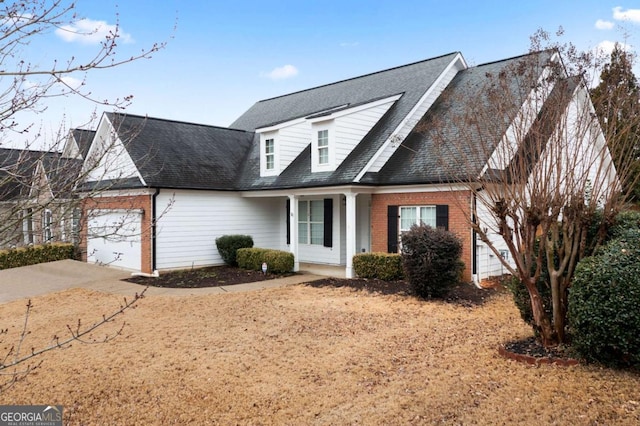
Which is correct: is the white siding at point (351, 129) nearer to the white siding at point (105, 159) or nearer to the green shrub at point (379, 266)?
the green shrub at point (379, 266)

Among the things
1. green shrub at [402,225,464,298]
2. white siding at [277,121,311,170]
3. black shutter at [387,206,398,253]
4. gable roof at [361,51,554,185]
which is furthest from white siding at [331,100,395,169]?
green shrub at [402,225,464,298]

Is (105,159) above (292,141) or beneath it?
beneath

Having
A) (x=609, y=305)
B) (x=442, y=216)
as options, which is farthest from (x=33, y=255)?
(x=609, y=305)

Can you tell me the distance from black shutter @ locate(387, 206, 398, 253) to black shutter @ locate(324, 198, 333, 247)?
2.94 m

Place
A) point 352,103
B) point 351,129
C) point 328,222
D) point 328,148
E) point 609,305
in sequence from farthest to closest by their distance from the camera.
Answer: point 352,103
point 328,222
point 351,129
point 328,148
point 609,305

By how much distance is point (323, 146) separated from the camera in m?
15.3

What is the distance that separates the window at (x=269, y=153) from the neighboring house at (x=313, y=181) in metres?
0.06

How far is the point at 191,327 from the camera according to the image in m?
8.48

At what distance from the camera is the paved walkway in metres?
12.5

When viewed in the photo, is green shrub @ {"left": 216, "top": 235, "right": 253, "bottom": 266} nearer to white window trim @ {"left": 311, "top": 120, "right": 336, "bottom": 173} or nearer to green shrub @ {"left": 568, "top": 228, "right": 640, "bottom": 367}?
white window trim @ {"left": 311, "top": 120, "right": 336, "bottom": 173}

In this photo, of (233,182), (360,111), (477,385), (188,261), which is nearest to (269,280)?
(188,261)

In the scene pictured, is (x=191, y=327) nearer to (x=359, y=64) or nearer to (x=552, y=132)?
(x=552, y=132)

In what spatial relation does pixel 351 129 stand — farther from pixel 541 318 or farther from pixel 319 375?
pixel 319 375

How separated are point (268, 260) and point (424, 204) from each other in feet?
17.9
